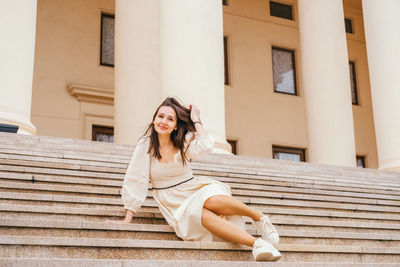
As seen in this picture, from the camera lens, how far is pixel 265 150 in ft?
72.4

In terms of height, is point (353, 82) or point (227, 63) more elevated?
point (227, 63)

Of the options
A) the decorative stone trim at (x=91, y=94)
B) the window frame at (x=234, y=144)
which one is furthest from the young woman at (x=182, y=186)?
the window frame at (x=234, y=144)

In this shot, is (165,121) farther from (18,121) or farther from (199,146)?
(18,121)

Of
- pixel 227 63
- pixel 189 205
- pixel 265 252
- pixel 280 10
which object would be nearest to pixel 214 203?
pixel 189 205

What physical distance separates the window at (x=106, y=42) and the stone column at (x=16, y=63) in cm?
910

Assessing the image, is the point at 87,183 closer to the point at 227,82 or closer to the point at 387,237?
the point at 387,237

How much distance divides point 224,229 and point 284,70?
Answer: 19.2 metres

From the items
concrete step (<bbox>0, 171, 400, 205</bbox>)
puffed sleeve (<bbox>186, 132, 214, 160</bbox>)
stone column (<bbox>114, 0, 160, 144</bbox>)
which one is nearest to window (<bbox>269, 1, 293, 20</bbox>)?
stone column (<bbox>114, 0, 160, 144</bbox>)

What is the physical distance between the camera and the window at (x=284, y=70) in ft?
76.6

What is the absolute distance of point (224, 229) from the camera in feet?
16.4

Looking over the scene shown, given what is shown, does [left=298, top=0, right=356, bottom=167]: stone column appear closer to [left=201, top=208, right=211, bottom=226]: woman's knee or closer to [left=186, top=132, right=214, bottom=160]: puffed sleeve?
[left=186, top=132, right=214, bottom=160]: puffed sleeve

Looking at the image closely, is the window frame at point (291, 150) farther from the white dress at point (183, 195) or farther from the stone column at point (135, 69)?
the white dress at point (183, 195)

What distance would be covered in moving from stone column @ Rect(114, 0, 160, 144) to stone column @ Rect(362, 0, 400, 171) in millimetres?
5603

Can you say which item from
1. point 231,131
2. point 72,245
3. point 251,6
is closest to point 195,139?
point 72,245
